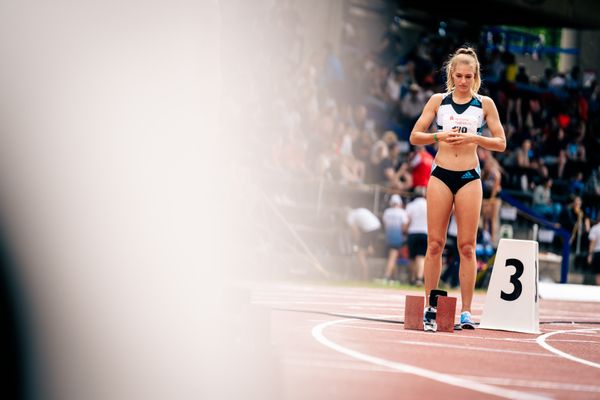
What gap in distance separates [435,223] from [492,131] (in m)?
0.85

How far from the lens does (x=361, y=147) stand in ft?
62.6

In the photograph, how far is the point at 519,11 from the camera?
2488 centimetres

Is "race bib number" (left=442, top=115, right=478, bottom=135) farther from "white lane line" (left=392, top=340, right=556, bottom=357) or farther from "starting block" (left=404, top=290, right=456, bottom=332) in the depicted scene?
"white lane line" (left=392, top=340, right=556, bottom=357)

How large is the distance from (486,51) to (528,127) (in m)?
2.83

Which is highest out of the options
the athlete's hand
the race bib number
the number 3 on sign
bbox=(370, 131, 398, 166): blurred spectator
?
bbox=(370, 131, 398, 166): blurred spectator

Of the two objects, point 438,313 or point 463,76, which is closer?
point 438,313

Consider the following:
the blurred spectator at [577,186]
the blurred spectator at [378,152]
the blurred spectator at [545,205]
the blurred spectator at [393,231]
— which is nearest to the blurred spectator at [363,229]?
the blurred spectator at [393,231]

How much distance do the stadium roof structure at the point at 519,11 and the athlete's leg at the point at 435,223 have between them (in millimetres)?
17488

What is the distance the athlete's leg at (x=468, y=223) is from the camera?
25.5ft

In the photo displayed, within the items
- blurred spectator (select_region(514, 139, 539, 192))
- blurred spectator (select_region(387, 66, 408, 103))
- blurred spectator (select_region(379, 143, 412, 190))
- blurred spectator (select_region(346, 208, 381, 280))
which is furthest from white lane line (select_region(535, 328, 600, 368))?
blurred spectator (select_region(514, 139, 539, 192))

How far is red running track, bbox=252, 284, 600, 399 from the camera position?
13.9 feet

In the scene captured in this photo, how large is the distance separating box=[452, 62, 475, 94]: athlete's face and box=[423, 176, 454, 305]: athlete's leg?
2.44ft
